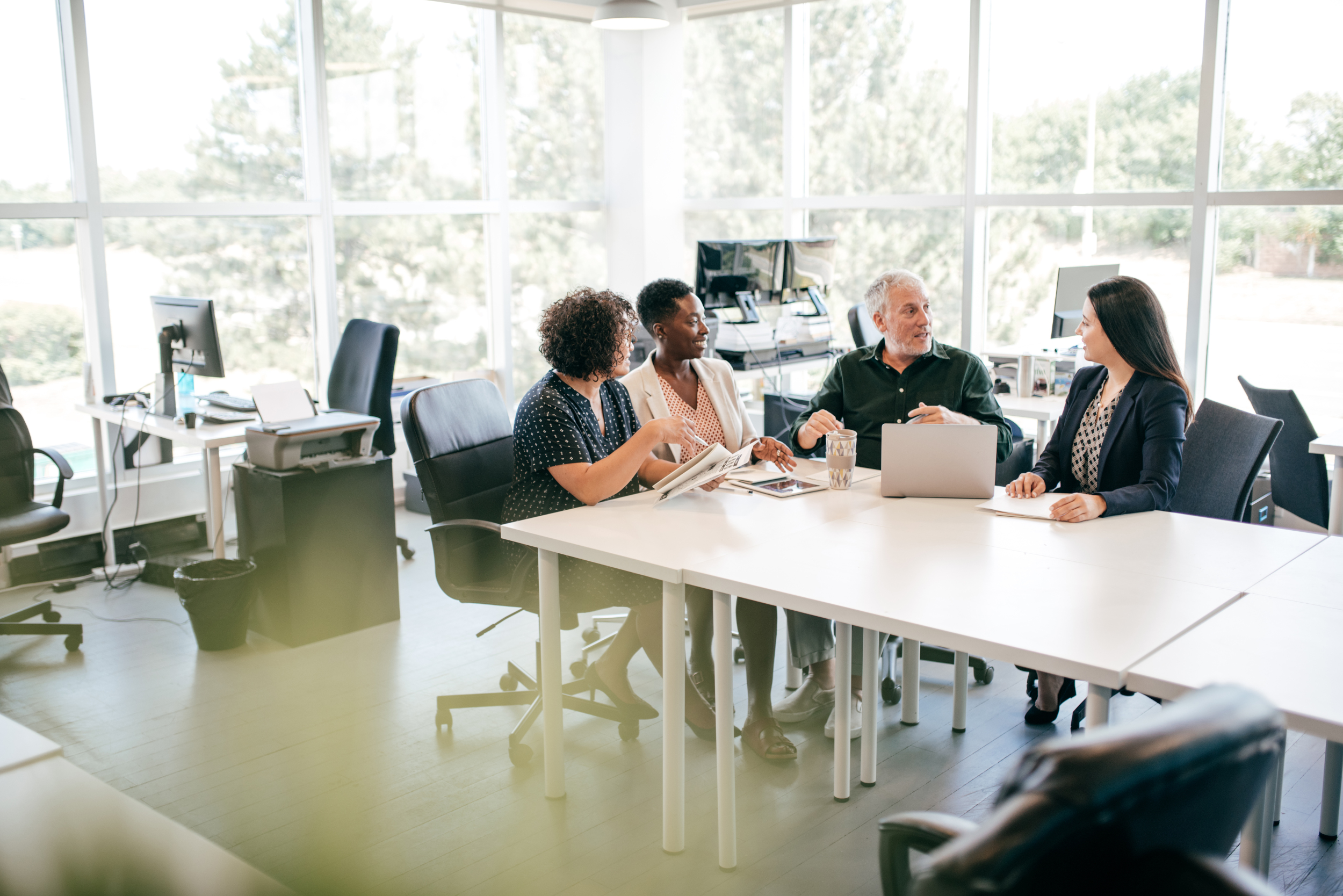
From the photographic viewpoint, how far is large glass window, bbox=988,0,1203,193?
4.95 metres

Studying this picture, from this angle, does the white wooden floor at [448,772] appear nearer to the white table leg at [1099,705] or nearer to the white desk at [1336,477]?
the white desk at [1336,477]

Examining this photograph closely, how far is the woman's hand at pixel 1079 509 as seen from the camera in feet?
8.42

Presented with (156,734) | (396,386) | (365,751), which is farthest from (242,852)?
(396,386)

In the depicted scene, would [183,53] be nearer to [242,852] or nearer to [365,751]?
[365,751]

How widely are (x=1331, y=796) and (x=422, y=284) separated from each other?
16.5 feet

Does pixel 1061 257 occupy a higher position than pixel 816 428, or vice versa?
pixel 1061 257

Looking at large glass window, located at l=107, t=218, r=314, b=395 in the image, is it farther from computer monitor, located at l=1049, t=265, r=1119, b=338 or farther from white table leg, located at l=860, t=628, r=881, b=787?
computer monitor, located at l=1049, t=265, r=1119, b=338

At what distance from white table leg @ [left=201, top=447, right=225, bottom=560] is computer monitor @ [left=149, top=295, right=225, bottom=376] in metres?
0.38

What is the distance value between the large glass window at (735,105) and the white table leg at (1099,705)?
507cm

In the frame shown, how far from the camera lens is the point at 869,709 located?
2775 millimetres

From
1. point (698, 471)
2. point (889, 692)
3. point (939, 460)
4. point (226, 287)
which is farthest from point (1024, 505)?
point (226, 287)

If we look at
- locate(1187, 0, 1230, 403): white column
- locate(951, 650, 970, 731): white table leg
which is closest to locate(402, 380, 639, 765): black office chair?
locate(951, 650, 970, 731): white table leg

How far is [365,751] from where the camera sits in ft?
9.95

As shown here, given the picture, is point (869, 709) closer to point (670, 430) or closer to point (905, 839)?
point (670, 430)
